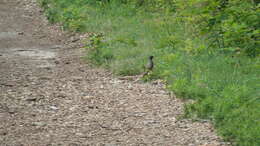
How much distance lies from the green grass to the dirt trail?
0.26 meters

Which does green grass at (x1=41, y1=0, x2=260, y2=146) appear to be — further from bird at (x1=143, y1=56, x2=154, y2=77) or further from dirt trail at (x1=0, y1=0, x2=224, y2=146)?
dirt trail at (x1=0, y1=0, x2=224, y2=146)

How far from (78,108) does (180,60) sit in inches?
86.7

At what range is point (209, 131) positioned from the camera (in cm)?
648

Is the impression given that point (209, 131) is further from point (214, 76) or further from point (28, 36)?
point (28, 36)

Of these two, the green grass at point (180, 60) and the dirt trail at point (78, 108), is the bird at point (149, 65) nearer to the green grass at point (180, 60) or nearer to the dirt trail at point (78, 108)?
the green grass at point (180, 60)

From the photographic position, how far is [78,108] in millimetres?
7398

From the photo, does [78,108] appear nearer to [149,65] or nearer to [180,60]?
[149,65]

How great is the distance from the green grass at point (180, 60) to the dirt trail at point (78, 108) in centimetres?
26

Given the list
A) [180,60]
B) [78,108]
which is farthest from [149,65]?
Answer: [78,108]

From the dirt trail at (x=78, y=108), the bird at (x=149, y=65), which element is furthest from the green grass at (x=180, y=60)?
the dirt trail at (x=78, y=108)

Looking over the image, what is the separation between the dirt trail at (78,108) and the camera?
20.5ft

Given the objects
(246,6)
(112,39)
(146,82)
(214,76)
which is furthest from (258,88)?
(112,39)

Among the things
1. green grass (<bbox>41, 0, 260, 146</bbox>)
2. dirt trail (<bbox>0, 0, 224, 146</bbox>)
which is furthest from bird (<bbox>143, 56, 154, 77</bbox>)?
dirt trail (<bbox>0, 0, 224, 146</bbox>)

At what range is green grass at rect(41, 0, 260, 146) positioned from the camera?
664cm
